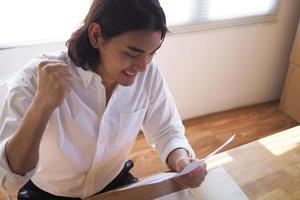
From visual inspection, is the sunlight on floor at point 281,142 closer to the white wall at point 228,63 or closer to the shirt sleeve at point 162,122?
the shirt sleeve at point 162,122

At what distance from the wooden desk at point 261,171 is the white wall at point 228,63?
118cm

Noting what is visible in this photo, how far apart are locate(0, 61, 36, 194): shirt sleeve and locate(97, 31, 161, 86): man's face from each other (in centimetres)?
20

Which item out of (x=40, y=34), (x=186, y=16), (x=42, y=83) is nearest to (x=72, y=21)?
(x=40, y=34)

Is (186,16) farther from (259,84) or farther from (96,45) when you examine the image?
(96,45)

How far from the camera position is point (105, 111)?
991mm

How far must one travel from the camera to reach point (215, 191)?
927 mm

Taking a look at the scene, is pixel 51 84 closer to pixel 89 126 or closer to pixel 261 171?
pixel 89 126

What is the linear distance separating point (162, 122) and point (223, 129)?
1409 mm

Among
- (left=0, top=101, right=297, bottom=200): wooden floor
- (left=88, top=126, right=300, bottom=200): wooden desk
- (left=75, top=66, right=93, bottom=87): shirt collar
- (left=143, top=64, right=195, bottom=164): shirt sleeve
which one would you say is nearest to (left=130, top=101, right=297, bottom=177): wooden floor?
(left=0, top=101, right=297, bottom=200): wooden floor

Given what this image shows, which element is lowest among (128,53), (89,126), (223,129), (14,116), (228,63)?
(223,129)

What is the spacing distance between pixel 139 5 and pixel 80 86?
28 centimetres

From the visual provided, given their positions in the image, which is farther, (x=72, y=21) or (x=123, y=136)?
(x=72, y=21)

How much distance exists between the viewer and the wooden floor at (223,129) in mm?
2133

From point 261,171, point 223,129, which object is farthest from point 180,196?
point 223,129
